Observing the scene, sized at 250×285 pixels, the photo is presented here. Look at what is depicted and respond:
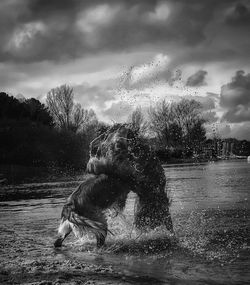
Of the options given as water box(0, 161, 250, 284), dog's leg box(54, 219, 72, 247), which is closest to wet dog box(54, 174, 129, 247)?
dog's leg box(54, 219, 72, 247)

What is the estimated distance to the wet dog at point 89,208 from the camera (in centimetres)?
527

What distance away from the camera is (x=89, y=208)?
531cm

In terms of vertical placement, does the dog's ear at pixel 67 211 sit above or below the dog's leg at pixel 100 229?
above

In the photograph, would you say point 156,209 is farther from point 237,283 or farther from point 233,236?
point 237,283

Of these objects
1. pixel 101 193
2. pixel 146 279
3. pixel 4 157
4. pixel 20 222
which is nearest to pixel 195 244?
pixel 101 193

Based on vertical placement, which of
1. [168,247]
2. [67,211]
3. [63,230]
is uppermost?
[67,211]

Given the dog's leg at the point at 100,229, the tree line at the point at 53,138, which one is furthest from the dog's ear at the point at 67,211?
the tree line at the point at 53,138

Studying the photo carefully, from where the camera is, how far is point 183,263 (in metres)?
4.46

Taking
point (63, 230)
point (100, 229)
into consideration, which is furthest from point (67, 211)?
point (100, 229)

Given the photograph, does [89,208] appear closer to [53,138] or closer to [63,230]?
[63,230]

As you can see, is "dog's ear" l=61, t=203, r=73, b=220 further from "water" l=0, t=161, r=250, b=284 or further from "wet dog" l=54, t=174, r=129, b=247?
"water" l=0, t=161, r=250, b=284

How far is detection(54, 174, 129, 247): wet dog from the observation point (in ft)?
17.3

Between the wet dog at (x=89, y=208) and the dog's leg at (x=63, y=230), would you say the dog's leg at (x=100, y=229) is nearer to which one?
the wet dog at (x=89, y=208)

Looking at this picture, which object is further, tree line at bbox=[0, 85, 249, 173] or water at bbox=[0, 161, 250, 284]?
tree line at bbox=[0, 85, 249, 173]
